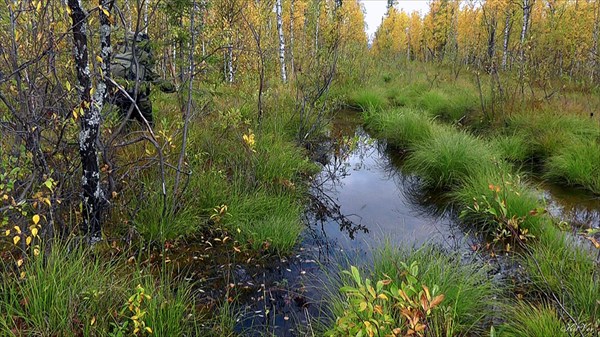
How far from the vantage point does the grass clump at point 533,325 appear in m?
2.29

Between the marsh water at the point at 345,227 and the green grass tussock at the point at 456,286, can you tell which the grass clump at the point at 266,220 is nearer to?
the marsh water at the point at 345,227

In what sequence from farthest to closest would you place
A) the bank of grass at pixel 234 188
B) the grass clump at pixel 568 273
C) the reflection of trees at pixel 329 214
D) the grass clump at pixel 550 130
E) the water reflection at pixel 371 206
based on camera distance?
the grass clump at pixel 550 130 < the reflection of trees at pixel 329 214 < the water reflection at pixel 371 206 < the bank of grass at pixel 234 188 < the grass clump at pixel 568 273

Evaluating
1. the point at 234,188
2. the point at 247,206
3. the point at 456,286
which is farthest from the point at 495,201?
the point at 234,188

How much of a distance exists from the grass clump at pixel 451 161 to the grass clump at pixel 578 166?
861 millimetres

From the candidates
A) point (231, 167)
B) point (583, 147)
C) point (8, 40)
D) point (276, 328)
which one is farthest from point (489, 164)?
point (8, 40)

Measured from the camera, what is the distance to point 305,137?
22.2ft

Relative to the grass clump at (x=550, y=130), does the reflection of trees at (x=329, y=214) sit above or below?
below

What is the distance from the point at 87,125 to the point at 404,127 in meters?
5.96

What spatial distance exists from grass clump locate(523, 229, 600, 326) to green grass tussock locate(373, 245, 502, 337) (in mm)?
357

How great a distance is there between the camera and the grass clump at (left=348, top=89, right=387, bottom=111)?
9.75 meters

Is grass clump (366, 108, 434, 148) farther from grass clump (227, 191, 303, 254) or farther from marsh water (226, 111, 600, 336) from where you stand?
grass clump (227, 191, 303, 254)

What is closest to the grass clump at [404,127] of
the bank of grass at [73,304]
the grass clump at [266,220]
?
the grass clump at [266,220]

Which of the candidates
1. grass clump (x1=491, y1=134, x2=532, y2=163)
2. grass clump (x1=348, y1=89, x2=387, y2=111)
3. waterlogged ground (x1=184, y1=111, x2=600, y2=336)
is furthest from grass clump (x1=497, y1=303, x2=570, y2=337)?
grass clump (x1=348, y1=89, x2=387, y2=111)

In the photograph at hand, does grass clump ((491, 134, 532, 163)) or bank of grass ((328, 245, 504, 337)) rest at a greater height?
grass clump ((491, 134, 532, 163))
